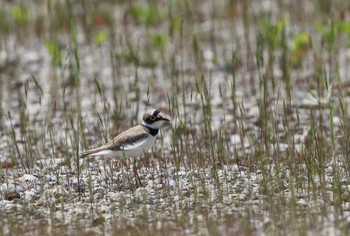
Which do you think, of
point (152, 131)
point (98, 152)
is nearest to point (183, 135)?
point (152, 131)

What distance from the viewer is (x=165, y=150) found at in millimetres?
10383

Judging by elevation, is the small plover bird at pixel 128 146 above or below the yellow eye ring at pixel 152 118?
below

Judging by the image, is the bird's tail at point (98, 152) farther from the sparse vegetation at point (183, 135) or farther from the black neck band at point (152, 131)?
the black neck band at point (152, 131)

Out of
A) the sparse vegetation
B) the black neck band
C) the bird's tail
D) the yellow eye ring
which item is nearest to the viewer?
the sparse vegetation

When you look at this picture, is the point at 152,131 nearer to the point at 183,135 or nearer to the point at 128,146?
the point at 128,146

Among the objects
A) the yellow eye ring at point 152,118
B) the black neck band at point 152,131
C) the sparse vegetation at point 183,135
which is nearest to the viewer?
the sparse vegetation at point 183,135

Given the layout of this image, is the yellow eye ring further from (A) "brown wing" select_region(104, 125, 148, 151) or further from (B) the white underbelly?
(B) the white underbelly

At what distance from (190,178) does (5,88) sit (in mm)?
5473

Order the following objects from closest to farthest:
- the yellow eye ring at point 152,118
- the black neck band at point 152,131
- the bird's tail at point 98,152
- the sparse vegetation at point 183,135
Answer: the sparse vegetation at point 183,135 → the bird's tail at point 98,152 → the black neck band at point 152,131 → the yellow eye ring at point 152,118

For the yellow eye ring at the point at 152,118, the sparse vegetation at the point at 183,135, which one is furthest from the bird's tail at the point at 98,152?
the yellow eye ring at the point at 152,118

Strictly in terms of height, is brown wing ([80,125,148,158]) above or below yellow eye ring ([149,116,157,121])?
below

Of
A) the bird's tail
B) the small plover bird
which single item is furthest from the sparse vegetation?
the small plover bird

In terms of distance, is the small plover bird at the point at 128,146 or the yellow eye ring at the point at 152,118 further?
the yellow eye ring at the point at 152,118

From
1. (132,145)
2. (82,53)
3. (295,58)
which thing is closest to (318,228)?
(132,145)
